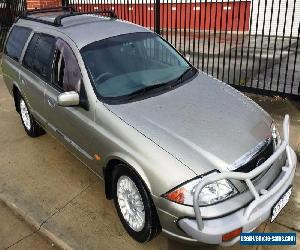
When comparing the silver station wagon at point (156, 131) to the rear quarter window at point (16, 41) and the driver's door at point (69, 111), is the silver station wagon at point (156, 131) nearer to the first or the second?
the driver's door at point (69, 111)

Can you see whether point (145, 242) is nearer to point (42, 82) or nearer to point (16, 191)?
point (16, 191)

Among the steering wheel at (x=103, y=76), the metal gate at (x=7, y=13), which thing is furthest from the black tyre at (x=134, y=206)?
the metal gate at (x=7, y=13)

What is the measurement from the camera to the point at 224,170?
8.72 ft

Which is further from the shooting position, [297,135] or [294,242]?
[297,135]

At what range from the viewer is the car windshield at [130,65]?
3602 mm

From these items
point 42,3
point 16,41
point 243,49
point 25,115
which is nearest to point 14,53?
point 16,41

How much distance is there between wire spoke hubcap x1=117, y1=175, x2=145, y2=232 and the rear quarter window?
2988 mm

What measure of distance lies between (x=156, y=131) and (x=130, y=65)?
1.15 metres

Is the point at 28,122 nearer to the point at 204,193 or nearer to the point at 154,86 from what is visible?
the point at 154,86

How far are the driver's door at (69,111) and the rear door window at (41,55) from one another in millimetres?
143

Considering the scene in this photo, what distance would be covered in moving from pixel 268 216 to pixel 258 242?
30cm

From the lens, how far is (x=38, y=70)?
456 centimetres

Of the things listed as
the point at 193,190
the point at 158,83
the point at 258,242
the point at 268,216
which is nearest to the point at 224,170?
the point at 193,190

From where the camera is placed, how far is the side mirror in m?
3.45
